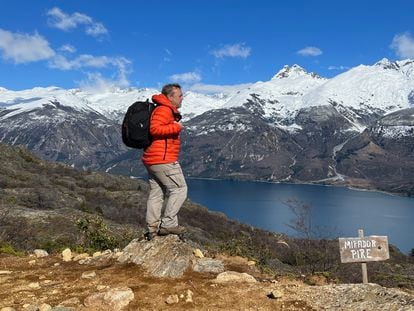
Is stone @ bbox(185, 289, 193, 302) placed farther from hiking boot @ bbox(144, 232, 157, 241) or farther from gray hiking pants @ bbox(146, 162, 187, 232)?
hiking boot @ bbox(144, 232, 157, 241)

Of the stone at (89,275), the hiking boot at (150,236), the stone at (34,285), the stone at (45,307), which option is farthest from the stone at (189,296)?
the stone at (34,285)

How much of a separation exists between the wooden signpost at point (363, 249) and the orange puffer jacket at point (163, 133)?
13.1 feet

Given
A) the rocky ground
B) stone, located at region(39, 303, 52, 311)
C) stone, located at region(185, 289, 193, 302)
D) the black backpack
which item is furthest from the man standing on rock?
stone, located at region(39, 303, 52, 311)

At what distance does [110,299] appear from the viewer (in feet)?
24.4

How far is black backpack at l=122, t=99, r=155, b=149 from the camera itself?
948cm

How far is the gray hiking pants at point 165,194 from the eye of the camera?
9797mm

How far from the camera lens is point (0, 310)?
279 inches

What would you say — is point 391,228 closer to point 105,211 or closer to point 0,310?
point 105,211

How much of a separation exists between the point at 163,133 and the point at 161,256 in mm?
2344

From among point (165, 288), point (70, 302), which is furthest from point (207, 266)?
point (70, 302)

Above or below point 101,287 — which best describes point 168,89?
above

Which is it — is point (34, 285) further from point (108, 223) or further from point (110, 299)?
point (108, 223)

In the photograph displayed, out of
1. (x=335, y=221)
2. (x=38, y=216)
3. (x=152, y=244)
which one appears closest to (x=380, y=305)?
(x=152, y=244)

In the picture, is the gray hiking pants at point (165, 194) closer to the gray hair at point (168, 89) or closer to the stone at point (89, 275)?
the gray hair at point (168, 89)
